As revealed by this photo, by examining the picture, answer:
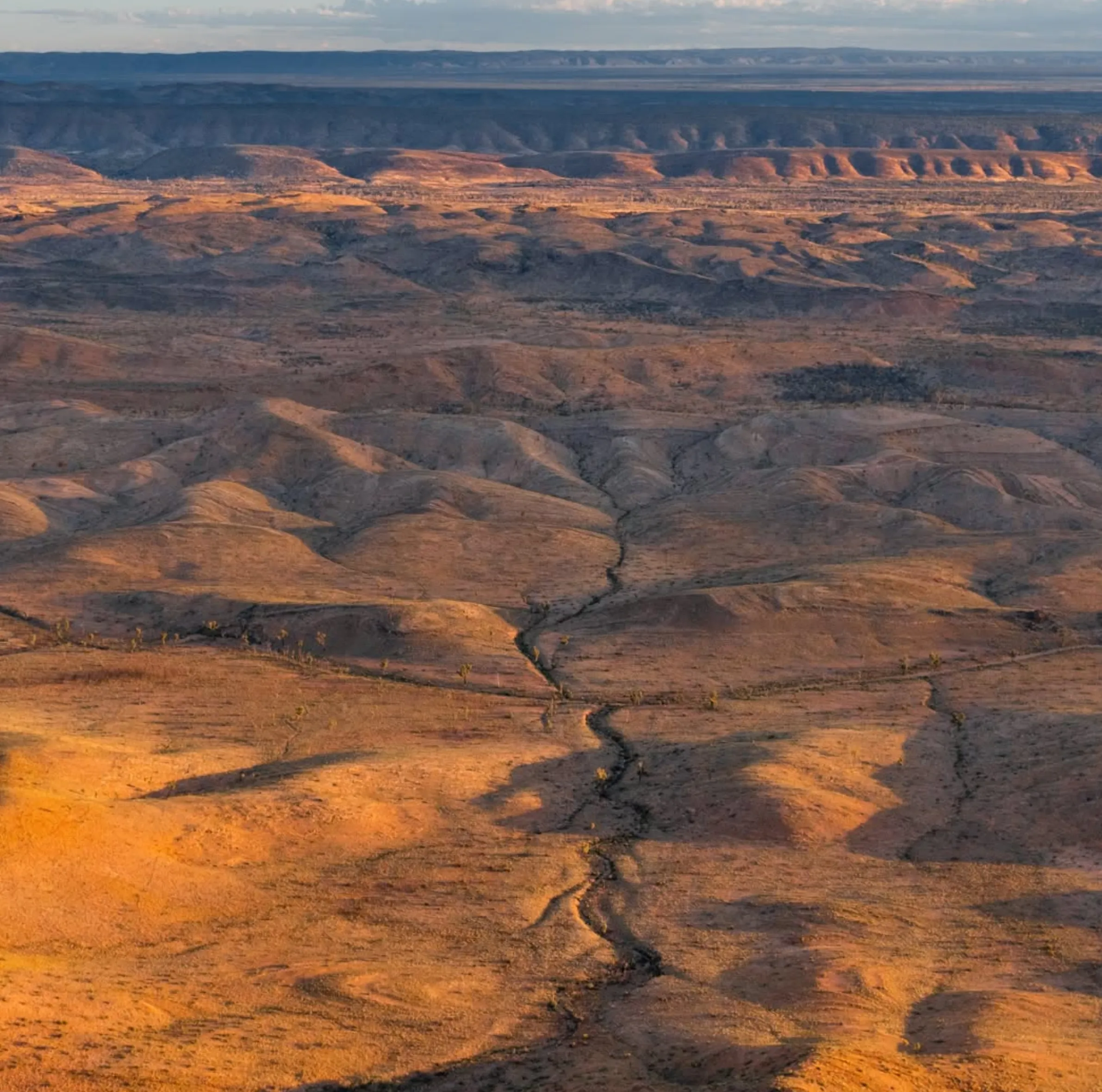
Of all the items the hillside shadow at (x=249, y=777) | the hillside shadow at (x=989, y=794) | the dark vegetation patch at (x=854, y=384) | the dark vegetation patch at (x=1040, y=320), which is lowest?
the hillside shadow at (x=249, y=777)

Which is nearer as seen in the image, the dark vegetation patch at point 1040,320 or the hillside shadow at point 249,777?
the hillside shadow at point 249,777

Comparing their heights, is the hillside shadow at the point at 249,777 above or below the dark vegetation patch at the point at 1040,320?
below

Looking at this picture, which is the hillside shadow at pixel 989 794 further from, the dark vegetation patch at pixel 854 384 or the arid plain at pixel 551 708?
the dark vegetation patch at pixel 854 384

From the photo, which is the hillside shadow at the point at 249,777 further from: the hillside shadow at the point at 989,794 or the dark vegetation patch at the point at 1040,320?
the dark vegetation patch at the point at 1040,320

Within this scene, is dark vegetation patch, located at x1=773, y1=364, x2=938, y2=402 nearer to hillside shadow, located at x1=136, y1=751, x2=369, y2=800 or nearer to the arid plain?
the arid plain

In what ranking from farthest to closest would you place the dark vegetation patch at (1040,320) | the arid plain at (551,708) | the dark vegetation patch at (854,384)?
the dark vegetation patch at (1040,320) → the dark vegetation patch at (854,384) → the arid plain at (551,708)

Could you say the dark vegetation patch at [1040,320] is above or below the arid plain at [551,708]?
above

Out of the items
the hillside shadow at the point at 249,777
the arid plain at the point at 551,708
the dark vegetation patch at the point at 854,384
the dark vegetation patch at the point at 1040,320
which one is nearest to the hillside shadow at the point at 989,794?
the arid plain at the point at 551,708

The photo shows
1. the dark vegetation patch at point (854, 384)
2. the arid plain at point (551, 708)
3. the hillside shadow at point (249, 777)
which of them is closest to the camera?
the arid plain at point (551, 708)

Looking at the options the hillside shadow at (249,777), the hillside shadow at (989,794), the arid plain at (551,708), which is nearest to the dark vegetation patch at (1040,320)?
the arid plain at (551,708)
